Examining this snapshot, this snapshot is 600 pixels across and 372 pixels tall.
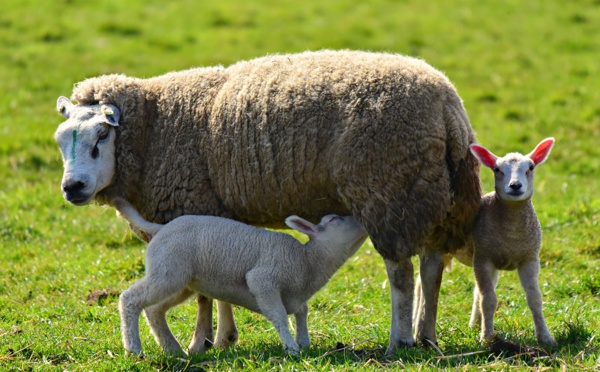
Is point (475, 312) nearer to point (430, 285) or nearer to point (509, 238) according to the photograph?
point (430, 285)

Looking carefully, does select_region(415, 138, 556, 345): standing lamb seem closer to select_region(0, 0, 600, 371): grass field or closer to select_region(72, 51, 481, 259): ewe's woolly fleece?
select_region(72, 51, 481, 259): ewe's woolly fleece

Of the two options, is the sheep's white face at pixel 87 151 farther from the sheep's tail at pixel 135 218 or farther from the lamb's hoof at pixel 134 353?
the lamb's hoof at pixel 134 353

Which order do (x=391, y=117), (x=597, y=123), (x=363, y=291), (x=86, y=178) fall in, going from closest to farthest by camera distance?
(x=391, y=117)
(x=86, y=178)
(x=363, y=291)
(x=597, y=123)

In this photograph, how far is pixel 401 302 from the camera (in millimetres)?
6312

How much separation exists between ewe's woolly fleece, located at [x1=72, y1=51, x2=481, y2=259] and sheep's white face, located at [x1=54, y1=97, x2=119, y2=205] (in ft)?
0.36

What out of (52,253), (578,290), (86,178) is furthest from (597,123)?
(86,178)

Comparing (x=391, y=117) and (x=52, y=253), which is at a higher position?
(x=391, y=117)

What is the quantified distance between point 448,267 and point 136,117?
2.59 meters

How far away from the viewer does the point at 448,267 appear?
741cm

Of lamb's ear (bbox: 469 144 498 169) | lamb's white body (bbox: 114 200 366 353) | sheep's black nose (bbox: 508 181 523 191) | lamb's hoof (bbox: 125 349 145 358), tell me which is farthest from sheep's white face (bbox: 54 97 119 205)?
sheep's black nose (bbox: 508 181 523 191)

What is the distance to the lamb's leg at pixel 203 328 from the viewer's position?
6.79 metres

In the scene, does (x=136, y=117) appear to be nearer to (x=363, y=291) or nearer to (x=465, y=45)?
(x=363, y=291)

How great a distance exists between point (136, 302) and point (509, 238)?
2.45 meters

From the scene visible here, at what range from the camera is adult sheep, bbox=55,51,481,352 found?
611 cm
